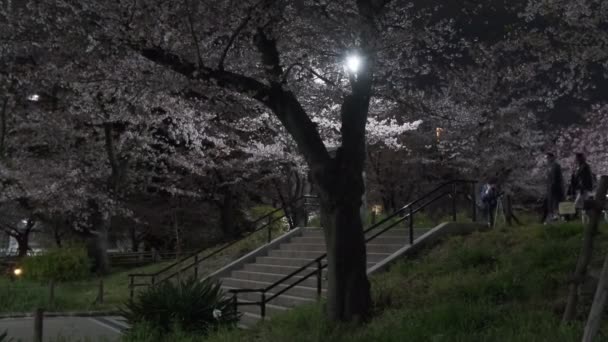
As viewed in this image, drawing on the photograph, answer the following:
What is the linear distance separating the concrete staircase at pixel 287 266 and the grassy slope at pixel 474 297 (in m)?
1.63

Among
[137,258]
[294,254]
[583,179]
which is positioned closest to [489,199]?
[583,179]

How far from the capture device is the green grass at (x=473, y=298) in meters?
6.72

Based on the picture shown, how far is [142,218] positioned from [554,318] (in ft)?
92.5

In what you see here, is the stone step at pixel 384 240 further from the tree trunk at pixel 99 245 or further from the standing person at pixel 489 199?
the tree trunk at pixel 99 245

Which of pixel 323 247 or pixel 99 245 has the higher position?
pixel 323 247

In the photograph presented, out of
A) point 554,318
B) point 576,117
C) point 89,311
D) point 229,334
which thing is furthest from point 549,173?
point 576,117

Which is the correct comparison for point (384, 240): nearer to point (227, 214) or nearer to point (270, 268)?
point (270, 268)

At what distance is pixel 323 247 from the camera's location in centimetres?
1516

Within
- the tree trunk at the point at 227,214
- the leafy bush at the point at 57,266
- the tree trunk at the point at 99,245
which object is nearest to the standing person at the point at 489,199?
the leafy bush at the point at 57,266

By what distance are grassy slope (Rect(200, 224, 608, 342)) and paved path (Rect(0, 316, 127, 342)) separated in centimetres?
421

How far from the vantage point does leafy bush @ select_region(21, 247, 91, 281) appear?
19500mm

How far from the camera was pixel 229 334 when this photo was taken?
8.70 meters

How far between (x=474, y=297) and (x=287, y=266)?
7.14m

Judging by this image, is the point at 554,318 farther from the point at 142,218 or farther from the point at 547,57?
the point at 142,218
